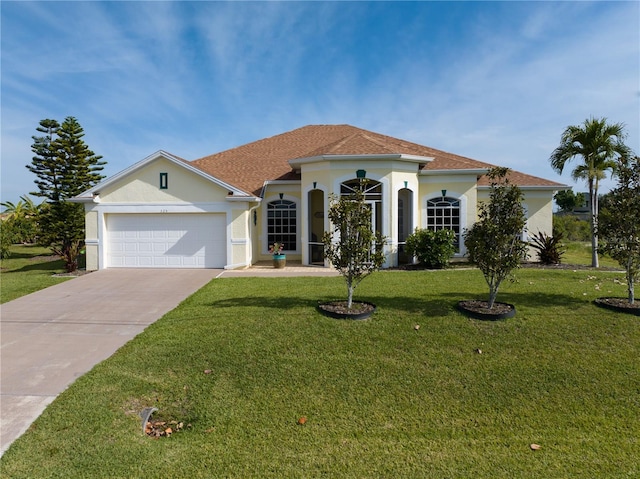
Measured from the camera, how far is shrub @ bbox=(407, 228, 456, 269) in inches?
533

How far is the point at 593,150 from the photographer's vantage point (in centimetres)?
1445

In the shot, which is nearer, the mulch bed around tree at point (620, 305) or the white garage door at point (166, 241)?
the mulch bed around tree at point (620, 305)

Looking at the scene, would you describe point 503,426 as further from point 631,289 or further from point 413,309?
point 631,289

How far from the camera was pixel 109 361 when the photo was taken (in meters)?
5.74

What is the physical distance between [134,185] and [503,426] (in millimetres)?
14570

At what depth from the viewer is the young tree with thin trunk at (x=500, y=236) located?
22.4ft

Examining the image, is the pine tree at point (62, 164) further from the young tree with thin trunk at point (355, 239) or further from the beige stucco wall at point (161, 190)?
the young tree with thin trunk at point (355, 239)

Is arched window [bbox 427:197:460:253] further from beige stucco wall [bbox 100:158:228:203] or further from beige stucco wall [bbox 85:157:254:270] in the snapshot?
beige stucco wall [bbox 100:158:228:203]

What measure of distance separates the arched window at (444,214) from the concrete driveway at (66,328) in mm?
9407

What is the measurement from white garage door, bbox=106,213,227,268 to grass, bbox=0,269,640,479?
690 cm

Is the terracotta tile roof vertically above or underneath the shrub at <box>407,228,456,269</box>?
above

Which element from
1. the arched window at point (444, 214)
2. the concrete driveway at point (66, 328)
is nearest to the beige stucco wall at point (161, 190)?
the concrete driveway at point (66, 328)

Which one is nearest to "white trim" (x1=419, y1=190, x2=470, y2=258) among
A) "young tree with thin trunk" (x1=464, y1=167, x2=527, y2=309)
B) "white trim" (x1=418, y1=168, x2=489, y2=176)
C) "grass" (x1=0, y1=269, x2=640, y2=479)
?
"white trim" (x1=418, y1=168, x2=489, y2=176)

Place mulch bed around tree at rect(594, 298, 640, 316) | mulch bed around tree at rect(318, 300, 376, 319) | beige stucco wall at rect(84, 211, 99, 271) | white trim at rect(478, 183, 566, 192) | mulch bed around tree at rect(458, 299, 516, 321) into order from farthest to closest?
white trim at rect(478, 183, 566, 192) < beige stucco wall at rect(84, 211, 99, 271) < mulch bed around tree at rect(594, 298, 640, 316) < mulch bed around tree at rect(318, 300, 376, 319) < mulch bed around tree at rect(458, 299, 516, 321)
